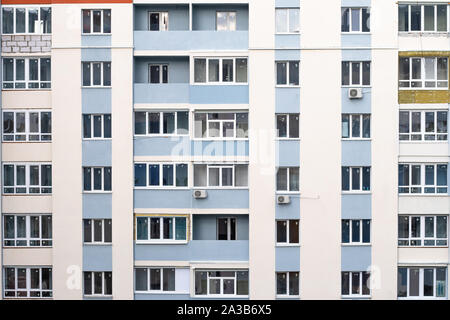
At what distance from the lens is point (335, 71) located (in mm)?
9648

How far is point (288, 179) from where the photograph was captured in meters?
9.80

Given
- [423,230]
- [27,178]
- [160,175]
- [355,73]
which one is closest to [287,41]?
[355,73]

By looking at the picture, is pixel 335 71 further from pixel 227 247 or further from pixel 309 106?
pixel 227 247

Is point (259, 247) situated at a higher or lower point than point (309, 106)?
lower

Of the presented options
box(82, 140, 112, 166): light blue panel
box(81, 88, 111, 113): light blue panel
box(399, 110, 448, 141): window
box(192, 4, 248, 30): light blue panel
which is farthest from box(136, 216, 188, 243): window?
box(399, 110, 448, 141): window

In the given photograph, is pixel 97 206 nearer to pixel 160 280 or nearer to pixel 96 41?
pixel 160 280

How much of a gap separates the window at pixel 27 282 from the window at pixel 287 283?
476cm

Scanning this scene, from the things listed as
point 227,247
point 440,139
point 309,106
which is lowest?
point 227,247

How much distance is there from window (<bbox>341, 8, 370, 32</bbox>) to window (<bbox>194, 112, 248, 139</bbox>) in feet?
8.90

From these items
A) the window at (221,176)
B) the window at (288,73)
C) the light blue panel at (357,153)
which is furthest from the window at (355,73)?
the window at (221,176)

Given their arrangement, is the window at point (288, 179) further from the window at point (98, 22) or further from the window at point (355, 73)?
the window at point (98, 22)

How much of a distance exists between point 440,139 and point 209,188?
15.9 feet

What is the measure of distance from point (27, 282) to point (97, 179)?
2626 mm

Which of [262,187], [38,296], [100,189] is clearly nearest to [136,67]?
[100,189]
